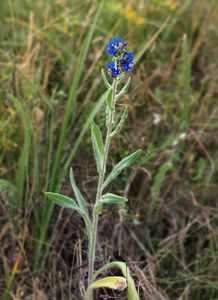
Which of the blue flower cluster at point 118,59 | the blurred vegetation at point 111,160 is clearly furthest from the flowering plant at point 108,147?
the blurred vegetation at point 111,160

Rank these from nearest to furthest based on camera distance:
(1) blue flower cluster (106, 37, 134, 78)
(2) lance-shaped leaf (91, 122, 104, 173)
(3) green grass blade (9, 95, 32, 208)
→ (1) blue flower cluster (106, 37, 134, 78) → (2) lance-shaped leaf (91, 122, 104, 173) → (3) green grass blade (9, 95, 32, 208)

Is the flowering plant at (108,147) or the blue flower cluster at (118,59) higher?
the blue flower cluster at (118,59)

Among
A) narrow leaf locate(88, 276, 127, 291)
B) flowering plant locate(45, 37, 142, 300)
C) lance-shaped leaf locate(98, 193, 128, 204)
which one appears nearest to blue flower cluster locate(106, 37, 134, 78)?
flowering plant locate(45, 37, 142, 300)

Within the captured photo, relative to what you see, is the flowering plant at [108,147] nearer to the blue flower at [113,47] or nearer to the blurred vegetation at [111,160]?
the blue flower at [113,47]

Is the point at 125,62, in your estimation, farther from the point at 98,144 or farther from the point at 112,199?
the point at 112,199

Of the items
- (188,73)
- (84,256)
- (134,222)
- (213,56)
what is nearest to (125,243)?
(134,222)

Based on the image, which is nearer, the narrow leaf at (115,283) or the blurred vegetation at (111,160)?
the narrow leaf at (115,283)

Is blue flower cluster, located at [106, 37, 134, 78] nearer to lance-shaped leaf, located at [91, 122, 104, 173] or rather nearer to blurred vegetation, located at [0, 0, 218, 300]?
lance-shaped leaf, located at [91, 122, 104, 173]

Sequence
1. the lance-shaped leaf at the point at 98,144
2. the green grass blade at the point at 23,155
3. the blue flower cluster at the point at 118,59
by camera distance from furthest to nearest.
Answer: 1. the green grass blade at the point at 23,155
2. the lance-shaped leaf at the point at 98,144
3. the blue flower cluster at the point at 118,59
